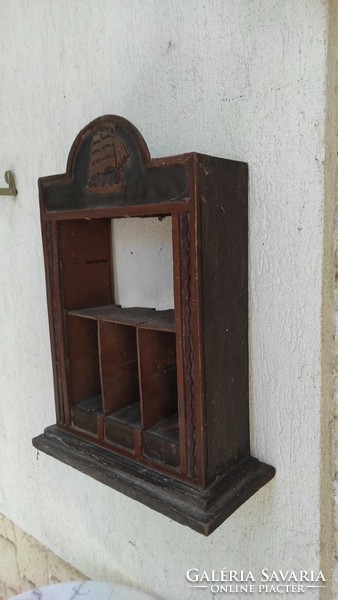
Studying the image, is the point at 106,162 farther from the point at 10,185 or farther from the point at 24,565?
the point at 24,565

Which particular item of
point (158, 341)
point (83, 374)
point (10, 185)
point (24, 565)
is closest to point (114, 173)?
point (158, 341)

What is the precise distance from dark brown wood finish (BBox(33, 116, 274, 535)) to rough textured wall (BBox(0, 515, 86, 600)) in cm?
60

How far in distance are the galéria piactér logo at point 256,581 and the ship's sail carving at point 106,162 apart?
75cm

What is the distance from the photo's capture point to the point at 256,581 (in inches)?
36.3

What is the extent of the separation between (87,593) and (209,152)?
100 cm

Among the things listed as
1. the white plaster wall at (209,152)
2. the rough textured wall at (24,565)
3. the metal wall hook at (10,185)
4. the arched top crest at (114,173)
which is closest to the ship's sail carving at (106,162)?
the arched top crest at (114,173)

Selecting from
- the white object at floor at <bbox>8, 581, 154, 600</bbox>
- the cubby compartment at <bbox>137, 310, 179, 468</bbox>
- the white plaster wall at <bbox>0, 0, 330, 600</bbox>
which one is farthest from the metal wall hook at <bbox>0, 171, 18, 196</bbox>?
the white object at floor at <bbox>8, 581, 154, 600</bbox>

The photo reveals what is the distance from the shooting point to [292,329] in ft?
2.66

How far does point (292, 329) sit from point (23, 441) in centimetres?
98

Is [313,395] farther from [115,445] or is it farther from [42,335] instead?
[42,335]

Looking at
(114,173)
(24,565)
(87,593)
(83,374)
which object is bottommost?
(24,565)

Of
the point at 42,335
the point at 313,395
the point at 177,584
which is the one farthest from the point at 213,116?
the point at 177,584

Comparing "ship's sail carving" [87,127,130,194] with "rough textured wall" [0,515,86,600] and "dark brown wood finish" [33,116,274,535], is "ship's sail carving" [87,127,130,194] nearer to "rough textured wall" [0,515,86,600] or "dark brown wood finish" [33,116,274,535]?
"dark brown wood finish" [33,116,274,535]

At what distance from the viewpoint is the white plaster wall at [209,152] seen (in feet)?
2.54
